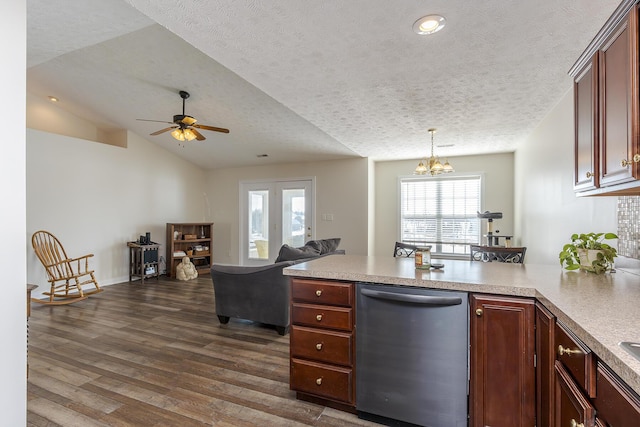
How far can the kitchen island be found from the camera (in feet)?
3.10

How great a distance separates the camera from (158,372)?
100 inches

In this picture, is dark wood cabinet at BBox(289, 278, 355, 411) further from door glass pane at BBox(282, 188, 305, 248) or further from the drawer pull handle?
door glass pane at BBox(282, 188, 305, 248)

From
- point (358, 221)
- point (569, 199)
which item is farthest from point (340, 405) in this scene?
point (358, 221)

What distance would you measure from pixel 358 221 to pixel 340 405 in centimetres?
436

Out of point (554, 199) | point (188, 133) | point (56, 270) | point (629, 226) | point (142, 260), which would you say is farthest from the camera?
point (142, 260)

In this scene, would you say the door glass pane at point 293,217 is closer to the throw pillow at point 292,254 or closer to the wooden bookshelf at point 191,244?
the wooden bookshelf at point 191,244

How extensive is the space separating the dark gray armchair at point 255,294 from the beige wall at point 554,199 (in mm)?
2617

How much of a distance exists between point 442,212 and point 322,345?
195 inches

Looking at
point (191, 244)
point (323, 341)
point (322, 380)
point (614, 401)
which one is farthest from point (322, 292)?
point (191, 244)

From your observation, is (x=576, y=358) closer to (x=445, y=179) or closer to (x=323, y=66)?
(x=323, y=66)

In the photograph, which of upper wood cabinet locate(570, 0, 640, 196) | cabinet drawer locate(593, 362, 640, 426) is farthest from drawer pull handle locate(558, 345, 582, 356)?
upper wood cabinet locate(570, 0, 640, 196)

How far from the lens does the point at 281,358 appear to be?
2.80m

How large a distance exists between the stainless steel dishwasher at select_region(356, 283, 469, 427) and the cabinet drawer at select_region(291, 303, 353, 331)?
8 centimetres

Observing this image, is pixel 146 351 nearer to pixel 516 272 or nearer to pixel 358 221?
pixel 516 272
